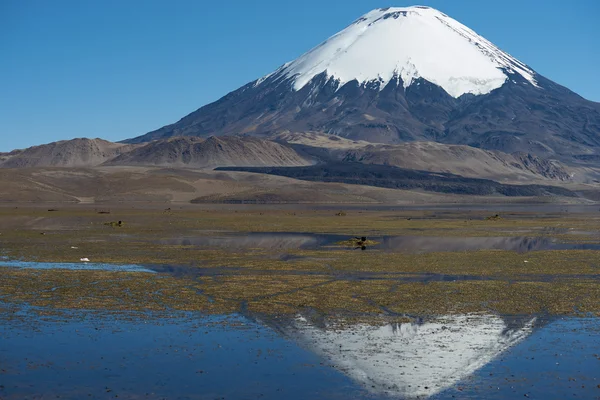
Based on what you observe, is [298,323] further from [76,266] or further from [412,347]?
[76,266]

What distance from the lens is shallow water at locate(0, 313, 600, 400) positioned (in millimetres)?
17344

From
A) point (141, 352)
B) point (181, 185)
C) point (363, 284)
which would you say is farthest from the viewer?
point (181, 185)

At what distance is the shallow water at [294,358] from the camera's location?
56.9 ft

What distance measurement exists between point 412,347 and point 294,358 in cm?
355

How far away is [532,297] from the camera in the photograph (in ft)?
97.9

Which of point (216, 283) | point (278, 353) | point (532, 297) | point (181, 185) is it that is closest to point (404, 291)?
point (532, 297)

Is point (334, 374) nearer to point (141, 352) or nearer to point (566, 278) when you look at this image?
point (141, 352)

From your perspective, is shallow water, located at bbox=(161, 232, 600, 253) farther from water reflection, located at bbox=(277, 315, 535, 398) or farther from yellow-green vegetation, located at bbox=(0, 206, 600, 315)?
water reflection, located at bbox=(277, 315, 535, 398)

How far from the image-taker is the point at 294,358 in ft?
65.8

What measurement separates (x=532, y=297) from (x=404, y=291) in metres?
5.11

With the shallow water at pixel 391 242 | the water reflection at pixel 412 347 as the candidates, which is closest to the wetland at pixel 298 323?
the water reflection at pixel 412 347

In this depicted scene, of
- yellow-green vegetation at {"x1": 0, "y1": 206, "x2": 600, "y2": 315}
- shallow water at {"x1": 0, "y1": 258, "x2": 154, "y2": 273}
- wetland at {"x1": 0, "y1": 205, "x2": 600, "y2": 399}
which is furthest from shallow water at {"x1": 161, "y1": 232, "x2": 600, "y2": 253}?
shallow water at {"x1": 0, "y1": 258, "x2": 154, "y2": 273}

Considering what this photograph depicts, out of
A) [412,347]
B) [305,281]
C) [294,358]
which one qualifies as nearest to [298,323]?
[294,358]

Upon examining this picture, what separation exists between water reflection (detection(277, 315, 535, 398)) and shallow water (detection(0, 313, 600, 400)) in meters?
0.03
